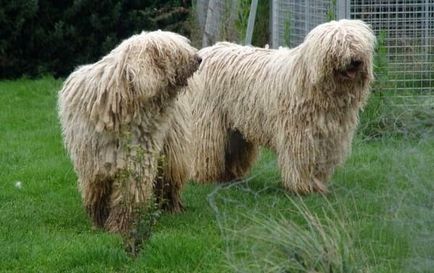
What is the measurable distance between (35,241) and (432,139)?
322 cm

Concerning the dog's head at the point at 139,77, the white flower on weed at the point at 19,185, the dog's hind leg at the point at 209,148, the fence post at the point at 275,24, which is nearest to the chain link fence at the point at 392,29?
the fence post at the point at 275,24

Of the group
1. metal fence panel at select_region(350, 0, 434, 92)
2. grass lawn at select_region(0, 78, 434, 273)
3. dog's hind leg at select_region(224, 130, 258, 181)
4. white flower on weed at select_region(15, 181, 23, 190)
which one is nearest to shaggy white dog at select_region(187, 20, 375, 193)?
dog's hind leg at select_region(224, 130, 258, 181)

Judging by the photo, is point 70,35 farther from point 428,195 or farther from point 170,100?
point 428,195

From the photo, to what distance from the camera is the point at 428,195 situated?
490cm

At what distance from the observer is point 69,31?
50.6 feet

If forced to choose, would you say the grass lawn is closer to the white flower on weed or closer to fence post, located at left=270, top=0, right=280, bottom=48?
the white flower on weed

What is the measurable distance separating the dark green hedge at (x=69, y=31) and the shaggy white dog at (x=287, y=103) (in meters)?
6.33

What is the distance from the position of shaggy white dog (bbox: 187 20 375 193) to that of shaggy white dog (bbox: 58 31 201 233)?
99 centimetres

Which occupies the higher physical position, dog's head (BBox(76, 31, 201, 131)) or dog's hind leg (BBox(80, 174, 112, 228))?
dog's head (BBox(76, 31, 201, 131))

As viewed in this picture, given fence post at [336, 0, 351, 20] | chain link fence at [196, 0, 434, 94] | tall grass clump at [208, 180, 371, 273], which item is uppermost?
fence post at [336, 0, 351, 20]

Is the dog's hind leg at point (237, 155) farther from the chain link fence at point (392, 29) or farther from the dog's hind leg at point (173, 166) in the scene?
the chain link fence at point (392, 29)

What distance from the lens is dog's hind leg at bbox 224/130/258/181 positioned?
945cm

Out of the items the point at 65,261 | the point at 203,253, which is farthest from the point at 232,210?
the point at 65,261

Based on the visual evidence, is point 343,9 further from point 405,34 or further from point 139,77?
point 139,77
